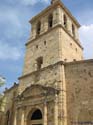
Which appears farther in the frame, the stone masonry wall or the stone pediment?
the stone pediment

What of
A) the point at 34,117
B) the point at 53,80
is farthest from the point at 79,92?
the point at 34,117

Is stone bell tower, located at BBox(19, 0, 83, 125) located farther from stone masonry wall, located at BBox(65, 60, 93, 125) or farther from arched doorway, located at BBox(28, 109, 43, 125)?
arched doorway, located at BBox(28, 109, 43, 125)

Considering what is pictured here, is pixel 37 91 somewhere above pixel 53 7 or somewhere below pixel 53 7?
below

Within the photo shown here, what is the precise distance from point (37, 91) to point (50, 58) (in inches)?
146

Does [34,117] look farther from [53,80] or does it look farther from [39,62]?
[39,62]

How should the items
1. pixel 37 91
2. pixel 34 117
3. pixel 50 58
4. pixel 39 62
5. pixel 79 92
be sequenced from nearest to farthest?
pixel 79 92, pixel 37 91, pixel 34 117, pixel 50 58, pixel 39 62

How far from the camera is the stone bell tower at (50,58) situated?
52.0 feet

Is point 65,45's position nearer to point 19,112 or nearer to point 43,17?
point 43,17

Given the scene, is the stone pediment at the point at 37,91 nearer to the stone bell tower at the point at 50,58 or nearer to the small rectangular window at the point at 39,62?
the stone bell tower at the point at 50,58

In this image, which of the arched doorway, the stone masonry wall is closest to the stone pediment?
the stone masonry wall

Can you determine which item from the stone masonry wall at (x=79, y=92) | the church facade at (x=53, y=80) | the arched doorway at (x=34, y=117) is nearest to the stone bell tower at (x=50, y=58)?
the church facade at (x=53, y=80)

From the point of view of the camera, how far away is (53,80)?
17.0 meters

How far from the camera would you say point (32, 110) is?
1778 cm

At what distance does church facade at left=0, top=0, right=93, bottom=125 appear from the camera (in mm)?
15234
